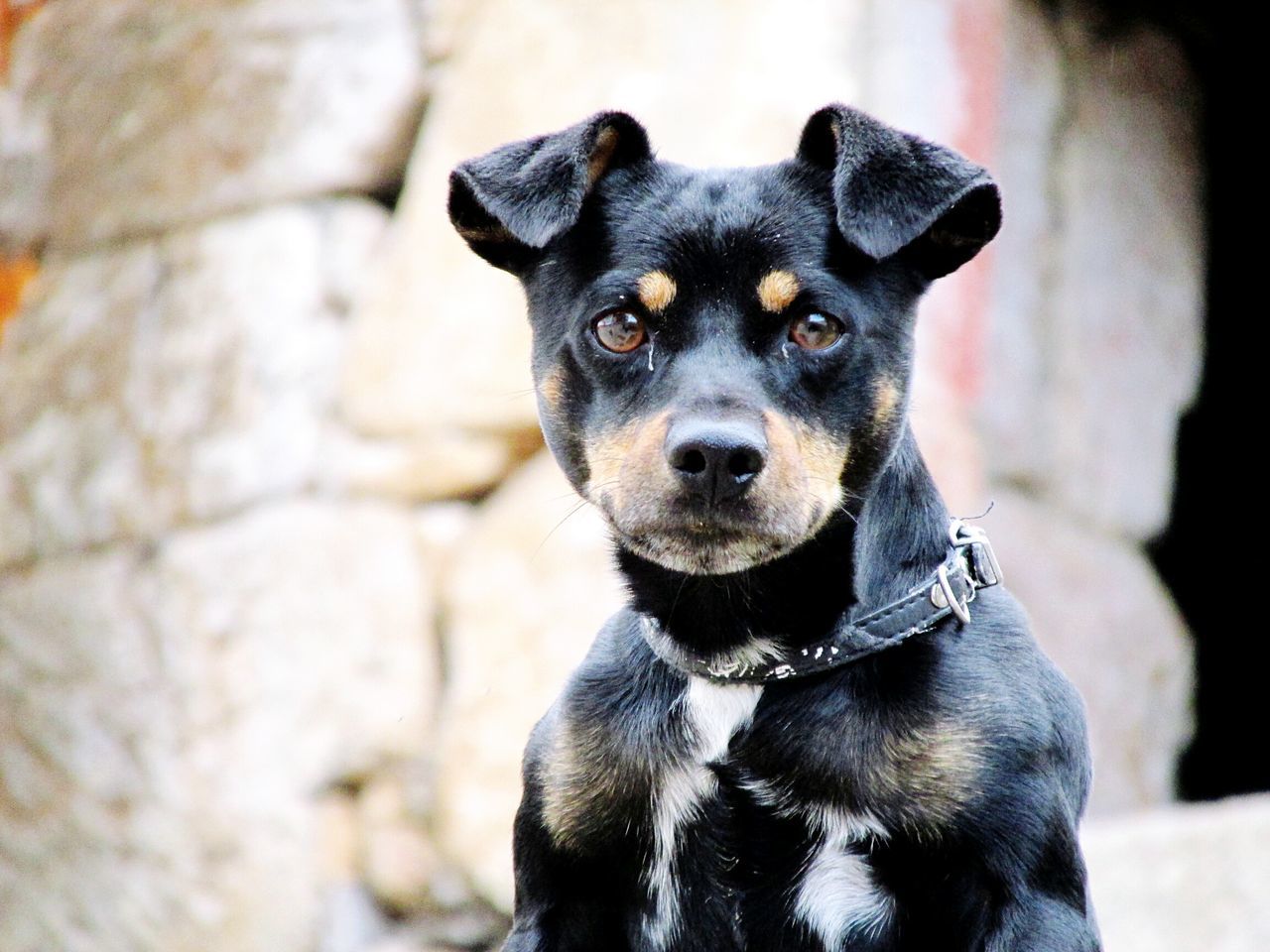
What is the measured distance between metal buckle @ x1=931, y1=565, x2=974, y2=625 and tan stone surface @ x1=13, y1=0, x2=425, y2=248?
13.0 ft

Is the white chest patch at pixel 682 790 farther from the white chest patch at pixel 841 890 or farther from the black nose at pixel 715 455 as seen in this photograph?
the black nose at pixel 715 455

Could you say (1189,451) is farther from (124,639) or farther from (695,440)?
(695,440)

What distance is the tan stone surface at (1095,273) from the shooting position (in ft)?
21.1

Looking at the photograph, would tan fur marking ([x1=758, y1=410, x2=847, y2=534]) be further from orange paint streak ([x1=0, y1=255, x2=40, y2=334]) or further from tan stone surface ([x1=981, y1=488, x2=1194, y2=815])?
orange paint streak ([x1=0, y1=255, x2=40, y2=334])

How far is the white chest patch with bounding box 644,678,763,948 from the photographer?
2.76 meters

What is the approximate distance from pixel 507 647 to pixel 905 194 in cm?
321

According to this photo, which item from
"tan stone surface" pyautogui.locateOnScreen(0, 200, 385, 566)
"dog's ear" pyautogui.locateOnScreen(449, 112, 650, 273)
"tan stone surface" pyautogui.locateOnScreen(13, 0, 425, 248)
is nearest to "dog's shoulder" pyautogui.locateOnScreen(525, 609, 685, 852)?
"dog's ear" pyautogui.locateOnScreen(449, 112, 650, 273)

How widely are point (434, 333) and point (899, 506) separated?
10.6 ft

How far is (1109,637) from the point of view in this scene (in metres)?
6.71

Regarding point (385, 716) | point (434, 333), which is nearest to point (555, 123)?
point (434, 333)

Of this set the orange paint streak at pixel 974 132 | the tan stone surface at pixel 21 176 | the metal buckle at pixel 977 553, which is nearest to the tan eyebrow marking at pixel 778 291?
the metal buckle at pixel 977 553

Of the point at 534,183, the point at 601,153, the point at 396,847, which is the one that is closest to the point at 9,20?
the point at 396,847

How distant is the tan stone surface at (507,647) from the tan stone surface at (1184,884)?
169 centimetres

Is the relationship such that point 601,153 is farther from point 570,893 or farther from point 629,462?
point 570,893
